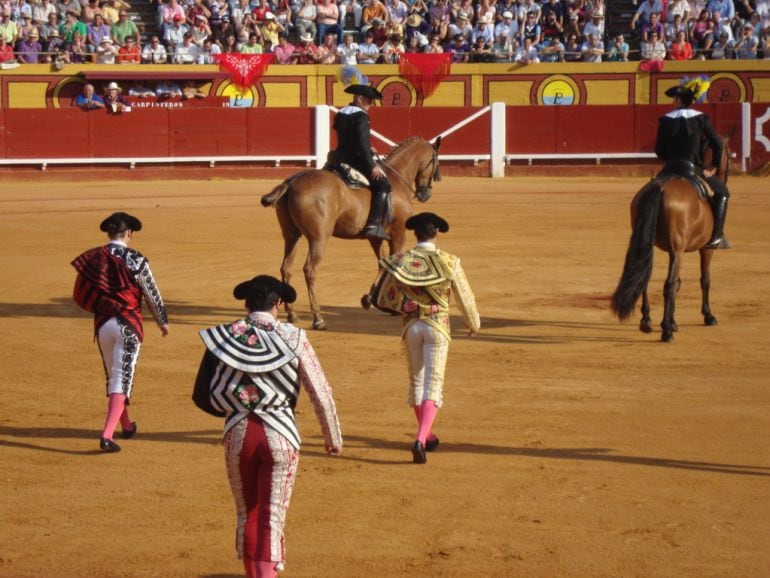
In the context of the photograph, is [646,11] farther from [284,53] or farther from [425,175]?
[425,175]

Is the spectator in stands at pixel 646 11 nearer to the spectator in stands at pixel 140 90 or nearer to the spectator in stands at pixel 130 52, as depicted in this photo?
the spectator in stands at pixel 140 90

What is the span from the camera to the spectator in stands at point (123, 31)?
968 inches

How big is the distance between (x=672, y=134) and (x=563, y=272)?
10.7 ft

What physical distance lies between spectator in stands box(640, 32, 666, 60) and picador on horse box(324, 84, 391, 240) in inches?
597

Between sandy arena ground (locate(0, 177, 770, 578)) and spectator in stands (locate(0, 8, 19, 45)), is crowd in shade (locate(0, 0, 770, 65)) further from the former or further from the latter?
→ sandy arena ground (locate(0, 177, 770, 578))

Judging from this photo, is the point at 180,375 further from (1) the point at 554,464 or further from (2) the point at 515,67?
(2) the point at 515,67

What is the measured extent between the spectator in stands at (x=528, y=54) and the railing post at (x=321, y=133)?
403cm

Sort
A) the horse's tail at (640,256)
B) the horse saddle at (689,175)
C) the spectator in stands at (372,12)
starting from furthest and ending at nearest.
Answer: the spectator in stands at (372,12)
the horse saddle at (689,175)
the horse's tail at (640,256)

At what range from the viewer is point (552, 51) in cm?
2509

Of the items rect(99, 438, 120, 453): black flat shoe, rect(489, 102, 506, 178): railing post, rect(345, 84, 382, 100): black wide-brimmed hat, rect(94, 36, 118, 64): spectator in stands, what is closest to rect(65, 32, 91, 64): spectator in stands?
rect(94, 36, 118, 64): spectator in stands

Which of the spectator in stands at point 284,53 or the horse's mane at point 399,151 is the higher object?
the spectator in stands at point 284,53

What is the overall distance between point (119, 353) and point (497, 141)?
18.1 m

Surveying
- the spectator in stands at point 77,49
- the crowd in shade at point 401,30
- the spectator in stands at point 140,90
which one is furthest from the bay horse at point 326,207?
the spectator in stands at point 77,49

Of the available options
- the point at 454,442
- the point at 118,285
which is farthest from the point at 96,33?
the point at 454,442
